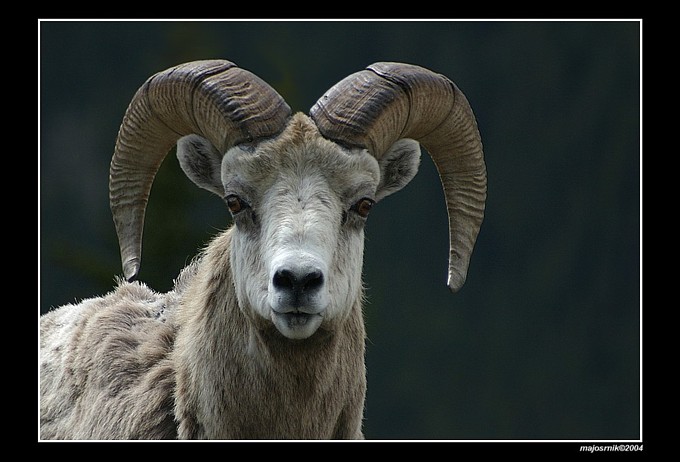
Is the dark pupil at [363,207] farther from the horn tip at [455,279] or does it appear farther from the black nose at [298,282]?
the horn tip at [455,279]

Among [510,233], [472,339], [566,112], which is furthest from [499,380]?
[566,112]

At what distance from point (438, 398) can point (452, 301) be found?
3331 mm

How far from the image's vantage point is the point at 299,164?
24.7 feet

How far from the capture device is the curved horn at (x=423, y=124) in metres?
7.77

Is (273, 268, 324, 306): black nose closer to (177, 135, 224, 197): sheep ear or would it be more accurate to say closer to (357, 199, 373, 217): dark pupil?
(357, 199, 373, 217): dark pupil

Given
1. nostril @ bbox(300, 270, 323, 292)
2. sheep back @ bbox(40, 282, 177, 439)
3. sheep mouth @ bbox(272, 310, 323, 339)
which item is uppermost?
nostril @ bbox(300, 270, 323, 292)

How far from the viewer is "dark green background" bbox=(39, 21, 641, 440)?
35625 millimetres

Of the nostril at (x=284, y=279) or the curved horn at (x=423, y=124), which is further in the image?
the curved horn at (x=423, y=124)

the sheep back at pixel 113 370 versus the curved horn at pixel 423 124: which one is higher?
the curved horn at pixel 423 124

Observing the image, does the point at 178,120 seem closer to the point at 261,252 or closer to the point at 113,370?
the point at 261,252

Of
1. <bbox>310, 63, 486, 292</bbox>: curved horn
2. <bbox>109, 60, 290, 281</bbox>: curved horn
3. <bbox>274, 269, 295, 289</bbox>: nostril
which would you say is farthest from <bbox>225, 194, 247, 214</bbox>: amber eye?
<bbox>274, 269, 295, 289</bbox>: nostril

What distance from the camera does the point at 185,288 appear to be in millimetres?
8898

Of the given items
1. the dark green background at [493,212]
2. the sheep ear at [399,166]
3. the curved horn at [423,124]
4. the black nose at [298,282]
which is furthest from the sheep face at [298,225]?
the dark green background at [493,212]

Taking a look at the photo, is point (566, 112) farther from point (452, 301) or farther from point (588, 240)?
point (452, 301)
